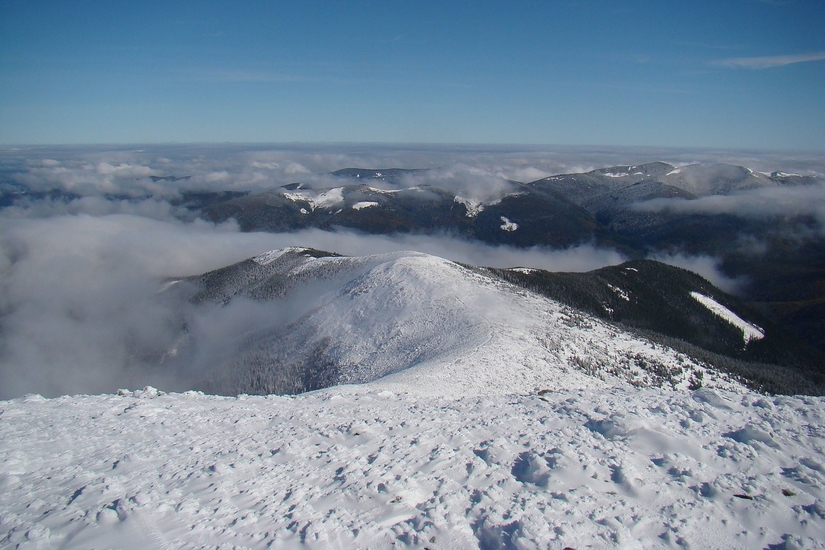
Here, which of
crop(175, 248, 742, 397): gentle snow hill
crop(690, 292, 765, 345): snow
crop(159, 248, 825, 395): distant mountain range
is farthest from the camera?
crop(690, 292, 765, 345): snow

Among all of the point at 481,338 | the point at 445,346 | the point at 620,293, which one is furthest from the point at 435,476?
the point at 620,293

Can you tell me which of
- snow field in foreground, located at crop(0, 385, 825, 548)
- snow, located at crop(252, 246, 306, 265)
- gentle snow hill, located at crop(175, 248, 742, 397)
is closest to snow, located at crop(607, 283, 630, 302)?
gentle snow hill, located at crop(175, 248, 742, 397)

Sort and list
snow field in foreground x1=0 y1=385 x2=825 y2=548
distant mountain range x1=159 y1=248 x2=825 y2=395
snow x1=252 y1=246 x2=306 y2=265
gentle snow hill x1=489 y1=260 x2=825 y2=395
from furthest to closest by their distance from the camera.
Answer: snow x1=252 y1=246 x2=306 y2=265, gentle snow hill x1=489 y1=260 x2=825 y2=395, distant mountain range x1=159 y1=248 x2=825 y2=395, snow field in foreground x1=0 y1=385 x2=825 y2=548

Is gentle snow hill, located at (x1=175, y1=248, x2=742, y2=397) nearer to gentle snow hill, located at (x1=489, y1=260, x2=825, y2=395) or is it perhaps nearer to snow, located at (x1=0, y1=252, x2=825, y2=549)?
snow, located at (x1=0, y1=252, x2=825, y2=549)

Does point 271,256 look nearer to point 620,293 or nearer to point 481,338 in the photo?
point 620,293

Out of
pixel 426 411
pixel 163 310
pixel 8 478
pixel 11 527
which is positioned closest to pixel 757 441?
pixel 426 411

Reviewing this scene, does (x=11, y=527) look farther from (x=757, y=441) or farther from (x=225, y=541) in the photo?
(x=757, y=441)
